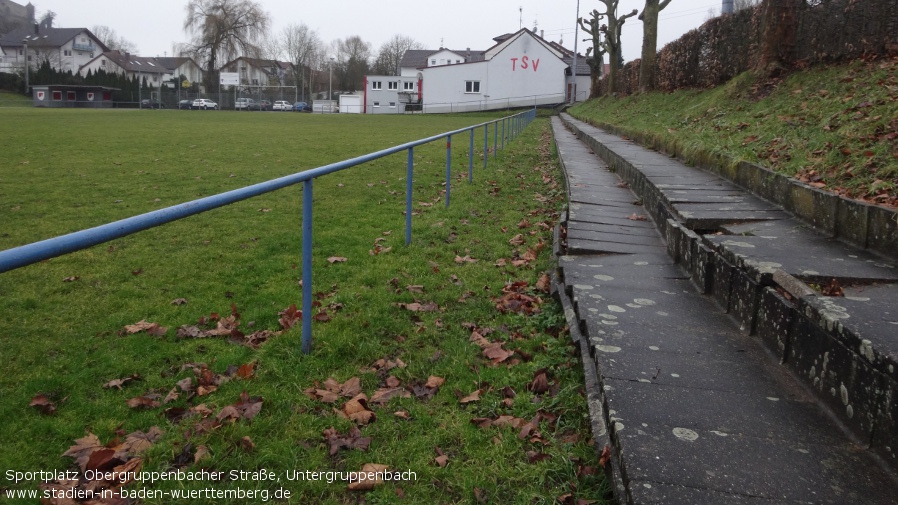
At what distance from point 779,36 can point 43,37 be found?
109589mm

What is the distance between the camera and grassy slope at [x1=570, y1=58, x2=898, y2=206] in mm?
4715

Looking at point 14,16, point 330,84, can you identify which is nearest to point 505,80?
point 330,84

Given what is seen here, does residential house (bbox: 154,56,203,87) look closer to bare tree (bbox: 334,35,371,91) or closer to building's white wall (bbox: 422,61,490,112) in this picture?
bare tree (bbox: 334,35,371,91)

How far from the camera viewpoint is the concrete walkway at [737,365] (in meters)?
2.11

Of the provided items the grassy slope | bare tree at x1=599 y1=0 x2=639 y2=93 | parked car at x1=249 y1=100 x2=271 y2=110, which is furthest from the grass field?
parked car at x1=249 y1=100 x2=271 y2=110

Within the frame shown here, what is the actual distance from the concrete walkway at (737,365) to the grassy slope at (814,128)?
21.4 inches

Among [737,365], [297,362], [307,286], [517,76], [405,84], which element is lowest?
[297,362]

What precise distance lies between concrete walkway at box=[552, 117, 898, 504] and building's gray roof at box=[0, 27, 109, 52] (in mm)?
111041

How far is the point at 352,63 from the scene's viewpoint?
95.6 metres

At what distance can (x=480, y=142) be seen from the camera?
18906 mm

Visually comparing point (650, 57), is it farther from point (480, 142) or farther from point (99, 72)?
point (99, 72)

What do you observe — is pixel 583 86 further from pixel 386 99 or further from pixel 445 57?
pixel 445 57

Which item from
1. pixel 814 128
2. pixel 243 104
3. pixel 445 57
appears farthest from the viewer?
pixel 445 57

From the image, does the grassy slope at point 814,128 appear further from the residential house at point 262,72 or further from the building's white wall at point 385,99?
the residential house at point 262,72
